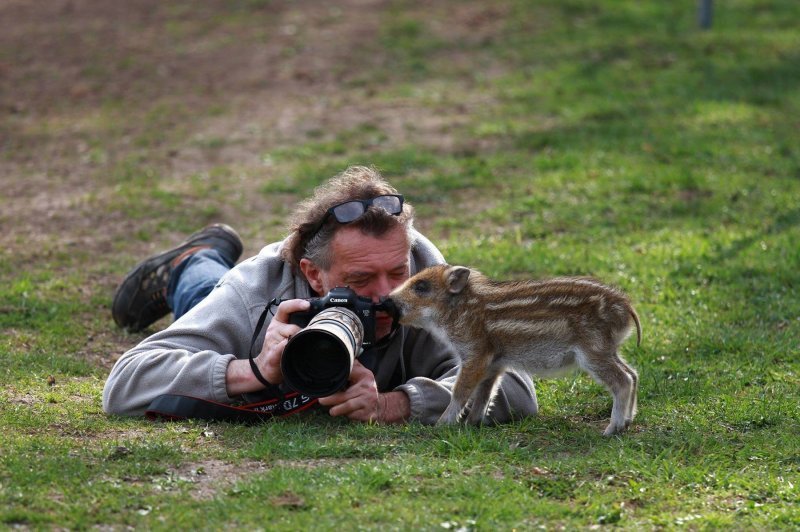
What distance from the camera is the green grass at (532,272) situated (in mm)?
5148

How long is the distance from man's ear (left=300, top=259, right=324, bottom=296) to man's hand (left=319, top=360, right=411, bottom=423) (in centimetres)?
62

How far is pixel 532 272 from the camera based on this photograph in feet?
31.6

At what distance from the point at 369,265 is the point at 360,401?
0.78 m

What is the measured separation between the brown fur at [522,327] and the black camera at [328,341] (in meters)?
0.40

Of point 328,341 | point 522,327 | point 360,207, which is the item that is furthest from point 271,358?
point 522,327

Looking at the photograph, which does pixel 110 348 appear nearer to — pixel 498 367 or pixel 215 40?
pixel 498 367

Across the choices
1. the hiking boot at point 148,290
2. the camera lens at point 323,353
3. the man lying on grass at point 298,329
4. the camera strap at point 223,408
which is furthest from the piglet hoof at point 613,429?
the hiking boot at point 148,290

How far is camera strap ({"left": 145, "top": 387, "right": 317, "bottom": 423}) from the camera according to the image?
6.21 meters

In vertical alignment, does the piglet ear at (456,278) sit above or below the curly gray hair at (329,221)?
below

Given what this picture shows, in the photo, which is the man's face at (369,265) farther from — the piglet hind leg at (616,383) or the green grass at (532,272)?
the piglet hind leg at (616,383)

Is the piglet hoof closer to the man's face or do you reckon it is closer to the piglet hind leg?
the piglet hind leg

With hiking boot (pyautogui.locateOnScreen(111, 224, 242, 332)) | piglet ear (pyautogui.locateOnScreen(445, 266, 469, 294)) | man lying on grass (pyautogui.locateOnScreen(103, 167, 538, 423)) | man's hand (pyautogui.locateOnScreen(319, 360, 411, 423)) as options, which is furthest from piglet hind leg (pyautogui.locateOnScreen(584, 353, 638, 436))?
hiking boot (pyautogui.locateOnScreen(111, 224, 242, 332))

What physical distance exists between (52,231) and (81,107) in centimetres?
494

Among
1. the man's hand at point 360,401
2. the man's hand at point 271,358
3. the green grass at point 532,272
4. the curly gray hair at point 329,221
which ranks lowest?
the green grass at point 532,272
